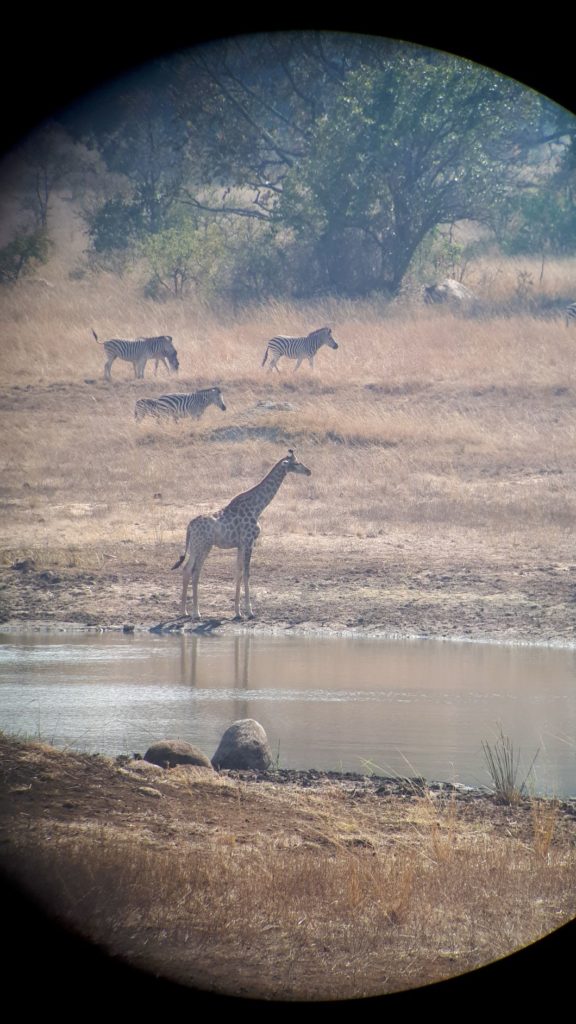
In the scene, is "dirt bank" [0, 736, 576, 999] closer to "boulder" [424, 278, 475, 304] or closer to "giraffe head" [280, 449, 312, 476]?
"giraffe head" [280, 449, 312, 476]

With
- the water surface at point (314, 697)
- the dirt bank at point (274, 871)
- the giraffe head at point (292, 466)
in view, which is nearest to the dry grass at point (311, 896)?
the dirt bank at point (274, 871)

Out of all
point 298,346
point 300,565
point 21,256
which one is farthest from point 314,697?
point 21,256

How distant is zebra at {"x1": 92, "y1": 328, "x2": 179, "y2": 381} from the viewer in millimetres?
23422

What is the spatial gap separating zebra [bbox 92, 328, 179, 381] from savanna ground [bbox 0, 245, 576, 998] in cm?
37

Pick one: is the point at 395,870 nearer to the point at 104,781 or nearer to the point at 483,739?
the point at 104,781

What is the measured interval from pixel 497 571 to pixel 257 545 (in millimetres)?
2973

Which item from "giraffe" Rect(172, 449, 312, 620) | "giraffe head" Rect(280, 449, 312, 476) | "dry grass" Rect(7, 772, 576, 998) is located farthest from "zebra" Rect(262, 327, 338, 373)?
"dry grass" Rect(7, 772, 576, 998)

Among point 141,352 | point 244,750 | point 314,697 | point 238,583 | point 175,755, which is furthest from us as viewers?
point 141,352

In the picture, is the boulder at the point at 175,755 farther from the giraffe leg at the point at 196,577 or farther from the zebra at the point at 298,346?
the zebra at the point at 298,346

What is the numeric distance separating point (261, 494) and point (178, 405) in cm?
674

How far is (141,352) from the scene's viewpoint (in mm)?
23594

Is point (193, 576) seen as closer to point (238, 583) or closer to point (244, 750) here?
point (238, 583)

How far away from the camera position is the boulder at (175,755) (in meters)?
7.57

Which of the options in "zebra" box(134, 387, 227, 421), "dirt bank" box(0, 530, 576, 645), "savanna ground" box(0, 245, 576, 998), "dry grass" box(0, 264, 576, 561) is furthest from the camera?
"zebra" box(134, 387, 227, 421)
